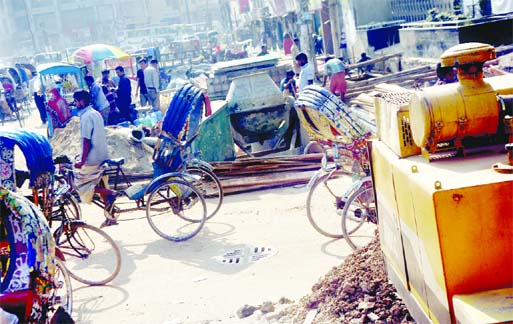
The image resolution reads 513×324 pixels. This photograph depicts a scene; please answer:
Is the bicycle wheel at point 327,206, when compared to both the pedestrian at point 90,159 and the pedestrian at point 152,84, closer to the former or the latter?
the pedestrian at point 90,159

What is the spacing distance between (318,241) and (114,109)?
33.7 ft

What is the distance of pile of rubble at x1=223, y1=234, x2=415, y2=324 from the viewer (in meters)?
4.36

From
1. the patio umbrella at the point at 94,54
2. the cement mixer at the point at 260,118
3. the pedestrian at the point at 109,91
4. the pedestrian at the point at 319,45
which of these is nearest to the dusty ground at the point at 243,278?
the cement mixer at the point at 260,118

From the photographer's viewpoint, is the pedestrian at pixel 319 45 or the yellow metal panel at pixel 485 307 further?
the pedestrian at pixel 319 45

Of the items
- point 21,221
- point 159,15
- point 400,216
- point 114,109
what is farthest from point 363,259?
point 159,15

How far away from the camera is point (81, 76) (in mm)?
21031

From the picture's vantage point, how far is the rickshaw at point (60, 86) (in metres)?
16.0

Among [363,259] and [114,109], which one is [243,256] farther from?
[114,109]

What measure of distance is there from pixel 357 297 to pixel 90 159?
4760 millimetres

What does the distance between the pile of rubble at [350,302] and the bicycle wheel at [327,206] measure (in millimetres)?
1737

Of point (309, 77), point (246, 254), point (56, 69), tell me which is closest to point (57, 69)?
point (56, 69)

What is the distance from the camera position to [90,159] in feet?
27.4

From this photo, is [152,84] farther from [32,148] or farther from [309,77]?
[32,148]

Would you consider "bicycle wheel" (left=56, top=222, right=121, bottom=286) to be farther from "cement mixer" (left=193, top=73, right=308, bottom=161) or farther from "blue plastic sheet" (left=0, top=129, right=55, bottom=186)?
"cement mixer" (left=193, top=73, right=308, bottom=161)
